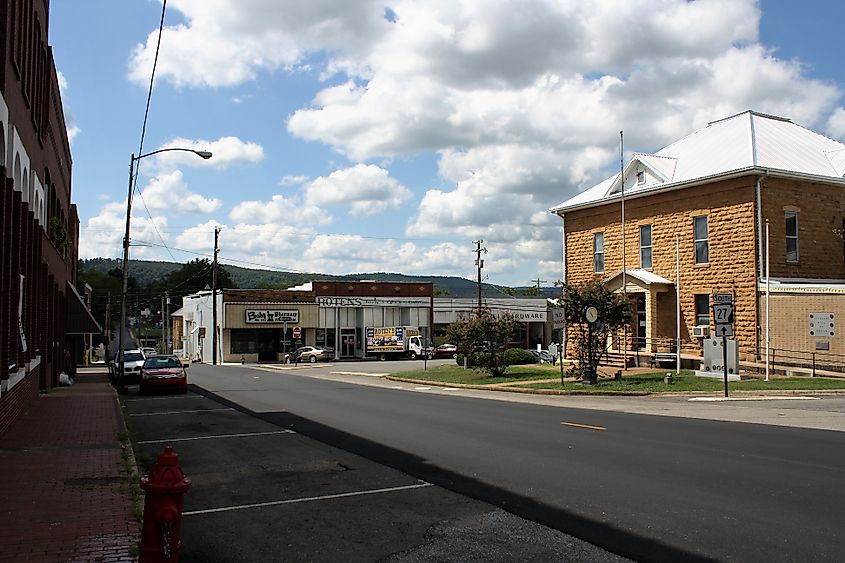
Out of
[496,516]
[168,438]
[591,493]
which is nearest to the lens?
[496,516]

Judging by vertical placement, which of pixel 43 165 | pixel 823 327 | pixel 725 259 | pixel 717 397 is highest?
pixel 43 165

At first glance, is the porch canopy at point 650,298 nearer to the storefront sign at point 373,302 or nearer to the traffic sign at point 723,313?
the traffic sign at point 723,313

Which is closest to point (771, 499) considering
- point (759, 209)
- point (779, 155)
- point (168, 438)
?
point (168, 438)

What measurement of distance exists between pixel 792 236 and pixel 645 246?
5989 mm

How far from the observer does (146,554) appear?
18.9ft

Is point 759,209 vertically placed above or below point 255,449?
above

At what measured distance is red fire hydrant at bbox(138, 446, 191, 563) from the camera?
5641 millimetres

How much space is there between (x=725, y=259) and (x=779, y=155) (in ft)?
15.6

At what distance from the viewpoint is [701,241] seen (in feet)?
103

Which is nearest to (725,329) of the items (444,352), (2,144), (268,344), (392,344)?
(2,144)

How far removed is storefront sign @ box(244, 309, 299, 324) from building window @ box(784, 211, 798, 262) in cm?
4547

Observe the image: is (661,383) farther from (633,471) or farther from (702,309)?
(633,471)

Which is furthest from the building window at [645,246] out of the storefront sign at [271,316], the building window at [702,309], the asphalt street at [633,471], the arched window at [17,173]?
the storefront sign at [271,316]

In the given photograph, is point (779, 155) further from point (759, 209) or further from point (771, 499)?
point (771, 499)
